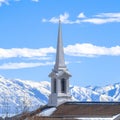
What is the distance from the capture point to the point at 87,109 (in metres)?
124

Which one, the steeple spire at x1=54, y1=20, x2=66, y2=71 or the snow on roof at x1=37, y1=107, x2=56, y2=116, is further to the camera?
the steeple spire at x1=54, y1=20, x2=66, y2=71

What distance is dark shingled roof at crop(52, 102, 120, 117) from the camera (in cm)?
11688

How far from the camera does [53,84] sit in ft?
452

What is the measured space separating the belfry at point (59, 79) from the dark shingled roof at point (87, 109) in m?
3.81

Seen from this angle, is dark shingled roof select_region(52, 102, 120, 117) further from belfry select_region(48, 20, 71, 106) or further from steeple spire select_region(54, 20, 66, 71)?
steeple spire select_region(54, 20, 66, 71)

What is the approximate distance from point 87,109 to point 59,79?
48.0ft

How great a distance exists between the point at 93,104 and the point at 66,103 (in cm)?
821

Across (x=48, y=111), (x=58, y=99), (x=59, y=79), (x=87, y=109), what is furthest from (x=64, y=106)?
(x=87, y=109)

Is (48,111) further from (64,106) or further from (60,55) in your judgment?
(60,55)

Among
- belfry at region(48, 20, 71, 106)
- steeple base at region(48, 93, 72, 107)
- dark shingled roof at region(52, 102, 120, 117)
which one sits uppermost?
belfry at region(48, 20, 71, 106)

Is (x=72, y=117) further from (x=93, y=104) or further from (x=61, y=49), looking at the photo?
(x=61, y=49)

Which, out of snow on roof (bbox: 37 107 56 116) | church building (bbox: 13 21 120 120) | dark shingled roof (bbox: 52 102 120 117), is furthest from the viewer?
snow on roof (bbox: 37 107 56 116)

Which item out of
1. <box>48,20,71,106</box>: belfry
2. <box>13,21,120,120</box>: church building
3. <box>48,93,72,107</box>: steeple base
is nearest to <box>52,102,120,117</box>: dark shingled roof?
<box>13,21,120,120</box>: church building

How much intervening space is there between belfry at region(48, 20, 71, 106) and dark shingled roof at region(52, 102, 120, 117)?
3.81 meters
